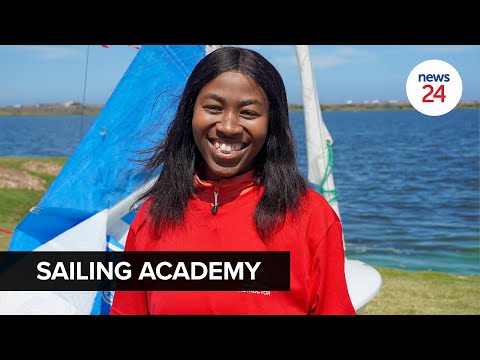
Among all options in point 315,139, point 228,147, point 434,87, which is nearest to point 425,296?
point 315,139

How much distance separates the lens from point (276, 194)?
1989mm

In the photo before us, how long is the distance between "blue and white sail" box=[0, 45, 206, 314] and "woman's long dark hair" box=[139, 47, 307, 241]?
5.06 feet

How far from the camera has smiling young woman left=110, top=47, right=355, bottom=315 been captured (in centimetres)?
189

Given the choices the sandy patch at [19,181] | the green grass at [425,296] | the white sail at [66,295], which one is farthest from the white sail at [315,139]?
the sandy patch at [19,181]

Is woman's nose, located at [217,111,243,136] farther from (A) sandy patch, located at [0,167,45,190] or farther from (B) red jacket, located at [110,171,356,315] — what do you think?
(A) sandy patch, located at [0,167,45,190]

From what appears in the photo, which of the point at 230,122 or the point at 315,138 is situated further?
the point at 315,138

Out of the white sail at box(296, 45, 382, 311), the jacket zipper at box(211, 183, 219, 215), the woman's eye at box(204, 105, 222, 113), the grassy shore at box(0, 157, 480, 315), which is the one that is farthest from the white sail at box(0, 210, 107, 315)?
the grassy shore at box(0, 157, 480, 315)

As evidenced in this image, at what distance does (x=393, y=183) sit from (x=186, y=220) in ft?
Result: 76.9

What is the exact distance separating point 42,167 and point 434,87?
491 inches

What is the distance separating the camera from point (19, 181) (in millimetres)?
13727

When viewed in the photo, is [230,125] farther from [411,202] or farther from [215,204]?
[411,202]
